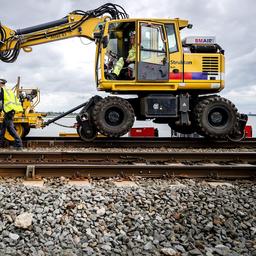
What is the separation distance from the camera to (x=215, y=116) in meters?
9.36

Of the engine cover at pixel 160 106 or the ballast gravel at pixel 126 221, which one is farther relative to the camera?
the engine cover at pixel 160 106

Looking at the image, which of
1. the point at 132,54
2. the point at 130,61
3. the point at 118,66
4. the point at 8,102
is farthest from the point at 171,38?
the point at 8,102

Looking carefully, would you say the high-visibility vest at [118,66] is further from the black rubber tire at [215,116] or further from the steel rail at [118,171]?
the steel rail at [118,171]

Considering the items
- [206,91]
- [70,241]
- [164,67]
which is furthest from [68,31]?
[70,241]

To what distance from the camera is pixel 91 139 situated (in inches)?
364

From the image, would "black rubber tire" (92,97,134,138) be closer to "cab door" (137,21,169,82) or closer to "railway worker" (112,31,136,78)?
"railway worker" (112,31,136,78)

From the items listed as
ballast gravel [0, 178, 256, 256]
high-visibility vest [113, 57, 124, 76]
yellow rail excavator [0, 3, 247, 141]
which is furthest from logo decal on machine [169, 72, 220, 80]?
ballast gravel [0, 178, 256, 256]

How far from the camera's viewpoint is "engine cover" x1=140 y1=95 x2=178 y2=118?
9.12 m

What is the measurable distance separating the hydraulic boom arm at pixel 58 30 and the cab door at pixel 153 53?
4.95 feet

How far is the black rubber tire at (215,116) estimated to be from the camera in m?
9.16

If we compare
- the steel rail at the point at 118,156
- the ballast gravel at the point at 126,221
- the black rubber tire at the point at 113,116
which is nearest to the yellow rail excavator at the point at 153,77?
the black rubber tire at the point at 113,116

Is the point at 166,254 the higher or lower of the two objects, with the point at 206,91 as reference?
lower

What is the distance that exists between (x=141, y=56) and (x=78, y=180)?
16.1 feet

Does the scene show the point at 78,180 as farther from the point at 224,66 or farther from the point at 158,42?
the point at 224,66
